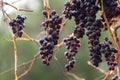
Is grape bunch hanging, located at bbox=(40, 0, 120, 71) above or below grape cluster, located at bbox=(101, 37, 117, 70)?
above

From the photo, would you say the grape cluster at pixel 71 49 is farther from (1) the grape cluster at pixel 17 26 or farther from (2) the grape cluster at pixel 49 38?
(1) the grape cluster at pixel 17 26

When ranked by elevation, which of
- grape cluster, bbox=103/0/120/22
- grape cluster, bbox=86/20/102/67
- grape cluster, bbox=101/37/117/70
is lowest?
grape cluster, bbox=101/37/117/70

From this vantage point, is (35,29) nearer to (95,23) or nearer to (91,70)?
(91,70)

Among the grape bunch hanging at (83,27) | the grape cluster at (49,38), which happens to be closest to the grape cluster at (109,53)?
the grape bunch hanging at (83,27)

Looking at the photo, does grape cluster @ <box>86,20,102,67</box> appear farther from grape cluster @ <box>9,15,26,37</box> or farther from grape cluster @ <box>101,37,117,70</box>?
grape cluster @ <box>9,15,26,37</box>

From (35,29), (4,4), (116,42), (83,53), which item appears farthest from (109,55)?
(35,29)

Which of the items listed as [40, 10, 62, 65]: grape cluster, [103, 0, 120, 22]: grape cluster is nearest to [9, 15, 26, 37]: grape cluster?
[40, 10, 62, 65]: grape cluster
